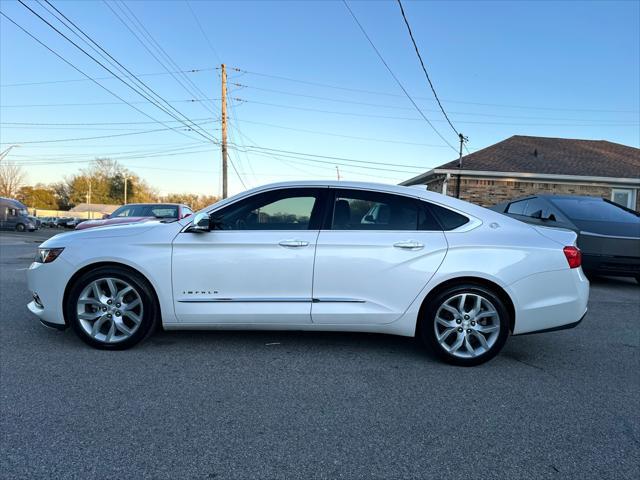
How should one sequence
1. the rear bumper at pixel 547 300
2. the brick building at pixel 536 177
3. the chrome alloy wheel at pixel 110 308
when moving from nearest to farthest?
1. the rear bumper at pixel 547 300
2. the chrome alloy wheel at pixel 110 308
3. the brick building at pixel 536 177

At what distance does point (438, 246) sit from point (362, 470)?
1.93 m

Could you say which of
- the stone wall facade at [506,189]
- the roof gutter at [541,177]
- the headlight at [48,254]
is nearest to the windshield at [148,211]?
the headlight at [48,254]

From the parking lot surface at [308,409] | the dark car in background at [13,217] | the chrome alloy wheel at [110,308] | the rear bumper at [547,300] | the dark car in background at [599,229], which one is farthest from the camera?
the dark car in background at [13,217]

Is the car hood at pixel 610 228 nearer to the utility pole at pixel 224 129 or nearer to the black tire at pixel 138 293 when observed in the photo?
the black tire at pixel 138 293

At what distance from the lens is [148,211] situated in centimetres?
1130

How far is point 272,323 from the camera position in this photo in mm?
3439

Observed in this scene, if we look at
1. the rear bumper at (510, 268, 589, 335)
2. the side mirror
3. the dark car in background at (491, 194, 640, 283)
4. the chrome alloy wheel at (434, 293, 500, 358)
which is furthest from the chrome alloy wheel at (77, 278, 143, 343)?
the dark car in background at (491, 194, 640, 283)

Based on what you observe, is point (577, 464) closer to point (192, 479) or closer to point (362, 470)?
point (362, 470)

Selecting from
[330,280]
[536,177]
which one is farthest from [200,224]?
[536,177]

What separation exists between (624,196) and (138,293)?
1852 cm

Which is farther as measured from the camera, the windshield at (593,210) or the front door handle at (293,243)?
the windshield at (593,210)

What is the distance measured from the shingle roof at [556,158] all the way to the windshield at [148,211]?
10135 millimetres

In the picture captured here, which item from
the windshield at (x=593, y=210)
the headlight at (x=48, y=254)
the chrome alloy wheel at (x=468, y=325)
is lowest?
the chrome alloy wheel at (x=468, y=325)

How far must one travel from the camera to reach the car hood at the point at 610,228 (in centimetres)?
697
